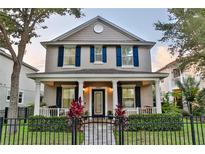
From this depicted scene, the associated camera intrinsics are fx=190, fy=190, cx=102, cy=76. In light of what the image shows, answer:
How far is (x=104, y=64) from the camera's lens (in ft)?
46.5

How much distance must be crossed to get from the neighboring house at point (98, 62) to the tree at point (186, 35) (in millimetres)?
1778

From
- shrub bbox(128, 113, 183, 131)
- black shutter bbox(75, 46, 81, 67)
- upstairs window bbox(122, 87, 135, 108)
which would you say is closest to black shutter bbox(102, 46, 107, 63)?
black shutter bbox(75, 46, 81, 67)

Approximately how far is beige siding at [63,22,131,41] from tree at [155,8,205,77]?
307 centimetres

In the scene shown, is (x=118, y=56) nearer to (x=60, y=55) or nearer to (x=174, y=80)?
(x=60, y=55)

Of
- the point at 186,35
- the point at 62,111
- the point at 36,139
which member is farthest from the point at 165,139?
the point at 186,35

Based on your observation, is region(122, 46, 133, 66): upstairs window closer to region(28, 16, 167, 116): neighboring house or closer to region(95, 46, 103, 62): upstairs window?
region(28, 16, 167, 116): neighboring house

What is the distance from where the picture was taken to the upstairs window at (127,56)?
46.7 feet

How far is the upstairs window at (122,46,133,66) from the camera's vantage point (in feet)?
46.7

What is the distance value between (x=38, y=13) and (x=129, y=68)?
283 inches

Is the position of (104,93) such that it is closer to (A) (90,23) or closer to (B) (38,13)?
(A) (90,23)

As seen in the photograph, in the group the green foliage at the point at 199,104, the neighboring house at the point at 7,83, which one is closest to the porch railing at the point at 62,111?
the neighboring house at the point at 7,83

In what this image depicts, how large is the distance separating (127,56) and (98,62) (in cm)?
224

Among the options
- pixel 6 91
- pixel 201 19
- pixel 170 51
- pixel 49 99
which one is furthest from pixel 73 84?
pixel 201 19

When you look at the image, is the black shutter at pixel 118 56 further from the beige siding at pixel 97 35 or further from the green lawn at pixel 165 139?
the green lawn at pixel 165 139
